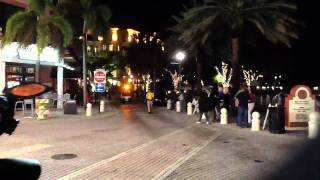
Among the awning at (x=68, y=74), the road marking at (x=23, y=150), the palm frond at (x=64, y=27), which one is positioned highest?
the palm frond at (x=64, y=27)

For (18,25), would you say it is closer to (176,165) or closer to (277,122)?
(277,122)

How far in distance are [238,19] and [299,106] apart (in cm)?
795

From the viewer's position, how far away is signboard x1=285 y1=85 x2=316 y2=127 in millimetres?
18297

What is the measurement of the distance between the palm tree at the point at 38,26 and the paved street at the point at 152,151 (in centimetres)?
984

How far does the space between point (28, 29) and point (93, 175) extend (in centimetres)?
2062

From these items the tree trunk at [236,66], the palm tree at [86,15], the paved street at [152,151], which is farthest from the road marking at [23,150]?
the palm tree at [86,15]

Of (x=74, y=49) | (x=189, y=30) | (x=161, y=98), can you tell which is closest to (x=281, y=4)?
(x=189, y=30)

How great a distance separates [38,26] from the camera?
2789cm

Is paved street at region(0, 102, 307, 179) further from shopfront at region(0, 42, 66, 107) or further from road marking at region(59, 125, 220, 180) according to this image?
shopfront at region(0, 42, 66, 107)

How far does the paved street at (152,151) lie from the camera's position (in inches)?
379

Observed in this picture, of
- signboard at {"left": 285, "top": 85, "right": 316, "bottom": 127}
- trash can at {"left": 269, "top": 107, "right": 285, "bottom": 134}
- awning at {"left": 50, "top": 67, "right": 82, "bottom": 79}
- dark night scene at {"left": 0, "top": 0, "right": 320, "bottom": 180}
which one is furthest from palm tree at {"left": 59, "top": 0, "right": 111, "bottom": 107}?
trash can at {"left": 269, "top": 107, "right": 285, "bottom": 134}

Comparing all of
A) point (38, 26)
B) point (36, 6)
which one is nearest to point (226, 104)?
point (38, 26)

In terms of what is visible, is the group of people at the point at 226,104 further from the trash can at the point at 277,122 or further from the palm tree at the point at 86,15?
the palm tree at the point at 86,15

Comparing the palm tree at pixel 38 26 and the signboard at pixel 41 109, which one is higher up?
the palm tree at pixel 38 26
